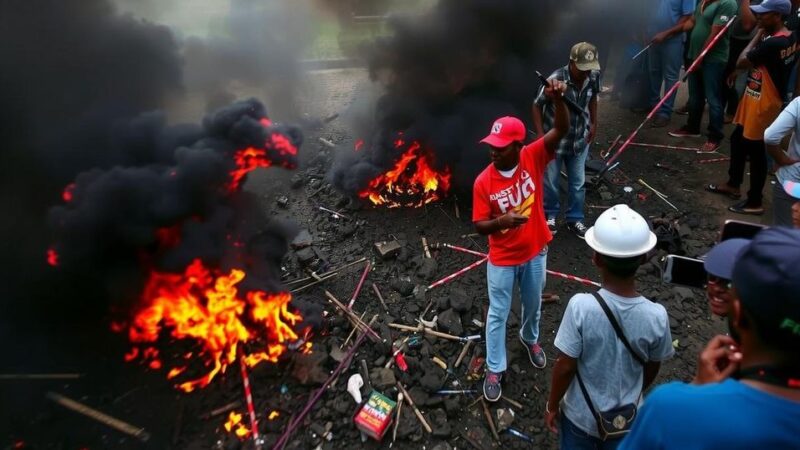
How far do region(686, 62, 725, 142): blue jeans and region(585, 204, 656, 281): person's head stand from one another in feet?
24.8

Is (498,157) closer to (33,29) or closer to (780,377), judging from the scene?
(780,377)

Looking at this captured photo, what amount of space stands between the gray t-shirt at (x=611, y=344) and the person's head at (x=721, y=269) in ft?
1.19

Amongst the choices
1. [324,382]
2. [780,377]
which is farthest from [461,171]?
[780,377]

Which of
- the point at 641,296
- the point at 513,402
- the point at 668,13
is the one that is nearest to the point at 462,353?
the point at 513,402

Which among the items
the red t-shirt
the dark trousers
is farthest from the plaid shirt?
the dark trousers

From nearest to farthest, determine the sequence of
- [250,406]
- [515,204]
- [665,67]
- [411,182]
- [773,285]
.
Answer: [773,285], [515,204], [250,406], [411,182], [665,67]

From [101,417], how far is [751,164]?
9155 millimetres

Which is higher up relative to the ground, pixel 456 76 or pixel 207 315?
pixel 456 76

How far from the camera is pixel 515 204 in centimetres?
387

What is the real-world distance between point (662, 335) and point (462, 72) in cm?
677

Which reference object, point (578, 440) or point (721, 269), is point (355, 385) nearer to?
point (578, 440)

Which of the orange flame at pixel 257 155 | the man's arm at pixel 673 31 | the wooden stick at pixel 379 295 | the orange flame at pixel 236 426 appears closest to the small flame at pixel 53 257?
the orange flame at pixel 257 155

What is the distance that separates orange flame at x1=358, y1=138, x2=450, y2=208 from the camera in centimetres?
764

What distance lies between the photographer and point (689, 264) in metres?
2.59
